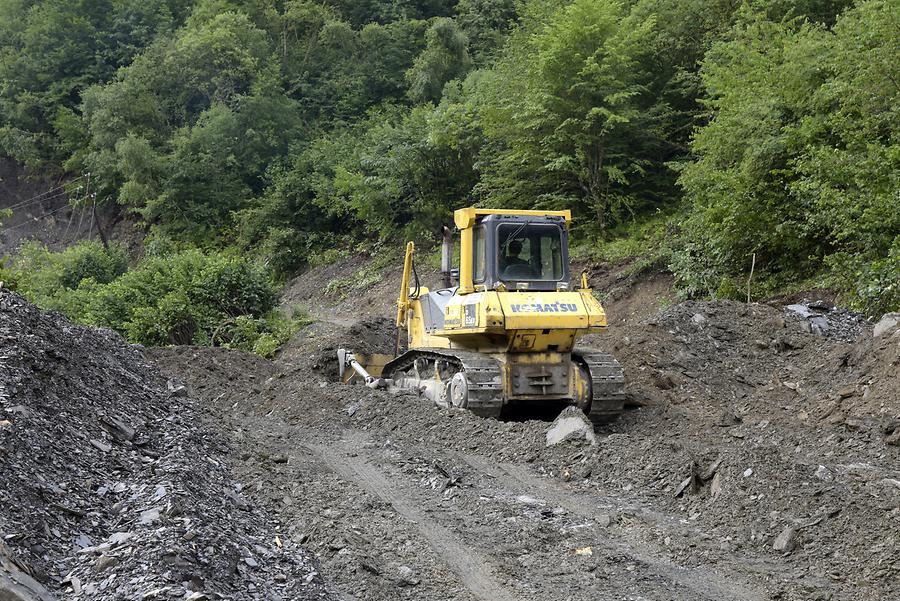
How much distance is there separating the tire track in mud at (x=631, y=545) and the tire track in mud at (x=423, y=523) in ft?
3.12

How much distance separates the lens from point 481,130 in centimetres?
2859

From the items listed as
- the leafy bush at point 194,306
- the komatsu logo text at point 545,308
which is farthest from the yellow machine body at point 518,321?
the leafy bush at point 194,306

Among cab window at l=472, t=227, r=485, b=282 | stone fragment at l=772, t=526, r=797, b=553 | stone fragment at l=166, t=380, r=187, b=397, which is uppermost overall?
cab window at l=472, t=227, r=485, b=282

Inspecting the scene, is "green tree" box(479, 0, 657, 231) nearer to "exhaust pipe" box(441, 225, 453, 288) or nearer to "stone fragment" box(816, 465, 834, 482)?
"exhaust pipe" box(441, 225, 453, 288)

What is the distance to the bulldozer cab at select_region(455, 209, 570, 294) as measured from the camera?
10648mm

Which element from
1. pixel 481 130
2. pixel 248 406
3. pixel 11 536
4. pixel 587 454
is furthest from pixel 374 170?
pixel 11 536

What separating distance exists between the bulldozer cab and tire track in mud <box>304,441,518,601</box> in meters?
2.60

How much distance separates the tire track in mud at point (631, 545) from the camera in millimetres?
5273

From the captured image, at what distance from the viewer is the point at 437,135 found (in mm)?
28984

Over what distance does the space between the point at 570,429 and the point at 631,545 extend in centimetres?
287

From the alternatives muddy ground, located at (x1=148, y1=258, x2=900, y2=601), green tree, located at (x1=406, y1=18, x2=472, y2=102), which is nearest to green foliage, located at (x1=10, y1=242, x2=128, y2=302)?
green tree, located at (x1=406, y1=18, x2=472, y2=102)

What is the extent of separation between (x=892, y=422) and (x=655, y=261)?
40.0 feet

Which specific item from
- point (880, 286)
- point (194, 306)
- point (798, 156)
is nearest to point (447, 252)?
point (880, 286)

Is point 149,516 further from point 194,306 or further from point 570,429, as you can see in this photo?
point 194,306
